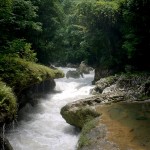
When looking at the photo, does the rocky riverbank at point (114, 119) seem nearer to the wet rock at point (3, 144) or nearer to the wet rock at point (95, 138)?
the wet rock at point (95, 138)

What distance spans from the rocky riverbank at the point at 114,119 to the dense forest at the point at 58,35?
272 cm

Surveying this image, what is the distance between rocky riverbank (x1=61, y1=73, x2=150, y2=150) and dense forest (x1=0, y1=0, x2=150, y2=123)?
107 inches

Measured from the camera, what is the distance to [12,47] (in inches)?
525

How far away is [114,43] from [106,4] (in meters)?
3.74

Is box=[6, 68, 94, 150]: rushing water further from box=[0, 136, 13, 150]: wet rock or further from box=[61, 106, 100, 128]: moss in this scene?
box=[0, 136, 13, 150]: wet rock

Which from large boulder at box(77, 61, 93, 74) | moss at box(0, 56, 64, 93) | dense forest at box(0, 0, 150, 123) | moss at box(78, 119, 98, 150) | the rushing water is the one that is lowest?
the rushing water

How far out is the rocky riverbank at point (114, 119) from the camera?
9.98 m

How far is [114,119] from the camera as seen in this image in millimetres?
12430

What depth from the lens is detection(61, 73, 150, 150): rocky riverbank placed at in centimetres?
998

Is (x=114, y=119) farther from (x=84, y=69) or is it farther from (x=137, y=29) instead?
(x=84, y=69)

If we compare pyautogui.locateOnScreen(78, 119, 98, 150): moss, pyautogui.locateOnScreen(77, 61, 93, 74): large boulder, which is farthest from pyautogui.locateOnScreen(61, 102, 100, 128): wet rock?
pyautogui.locateOnScreen(77, 61, 93, 74): large boulder

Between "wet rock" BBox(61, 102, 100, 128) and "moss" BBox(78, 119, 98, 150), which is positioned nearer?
"moss" BBox(78, 119, 98, 150)

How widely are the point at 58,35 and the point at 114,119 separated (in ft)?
42.9

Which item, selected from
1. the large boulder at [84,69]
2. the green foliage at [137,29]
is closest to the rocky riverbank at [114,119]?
the green foliage at [137,29]
